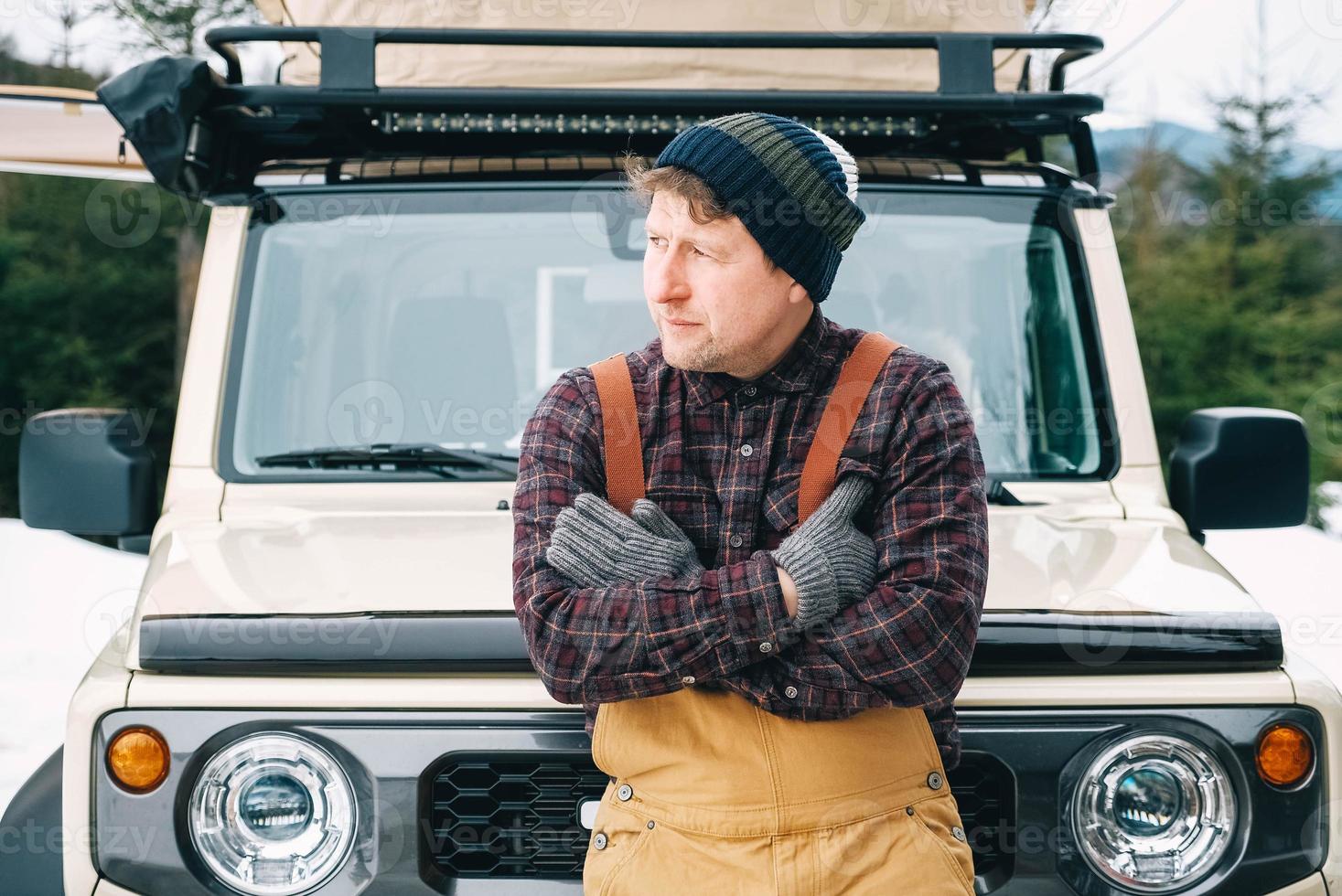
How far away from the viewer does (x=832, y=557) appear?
1.75 metres

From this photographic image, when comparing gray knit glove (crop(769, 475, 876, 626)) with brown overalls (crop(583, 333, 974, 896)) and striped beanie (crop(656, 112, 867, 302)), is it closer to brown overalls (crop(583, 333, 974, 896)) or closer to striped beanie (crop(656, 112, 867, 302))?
brown overalls (crop(583, 333, 974, 896))

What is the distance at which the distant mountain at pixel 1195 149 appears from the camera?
13109 millimetres

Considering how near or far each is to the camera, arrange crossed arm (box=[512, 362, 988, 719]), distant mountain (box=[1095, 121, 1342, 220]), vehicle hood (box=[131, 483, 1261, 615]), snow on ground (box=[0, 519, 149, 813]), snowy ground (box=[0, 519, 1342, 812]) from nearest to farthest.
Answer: crossed arm (box=[512, 362, 988, 719]) < vehicle hood (box=[131, 483, 1261, 615]) < snow on ground (box=[0, 519, 149, 813]) < snowy ground (box=[0, 519, 1342, 812]) < distant mountain (box=[1095, 121, 1342, 220])

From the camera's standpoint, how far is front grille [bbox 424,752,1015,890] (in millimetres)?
2176

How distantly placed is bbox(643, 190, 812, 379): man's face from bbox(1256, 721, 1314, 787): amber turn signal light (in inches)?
42.9

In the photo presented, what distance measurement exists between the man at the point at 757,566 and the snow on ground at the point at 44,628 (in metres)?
2.06

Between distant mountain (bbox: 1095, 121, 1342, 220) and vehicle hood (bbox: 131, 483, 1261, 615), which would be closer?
vehicle hood (bbox: 131, 483, 1261, 615)

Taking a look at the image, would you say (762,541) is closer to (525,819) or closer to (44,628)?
(525,819)

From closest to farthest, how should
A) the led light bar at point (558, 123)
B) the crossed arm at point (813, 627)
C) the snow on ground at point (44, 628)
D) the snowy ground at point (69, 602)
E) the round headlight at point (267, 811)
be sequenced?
the crossed arm at point (813, 627)
the round headlight at point (267, 811)
the led light bar at point (558, 123)
the snow on ground at point (44, 628)
the snowy ground at point (69, 602)

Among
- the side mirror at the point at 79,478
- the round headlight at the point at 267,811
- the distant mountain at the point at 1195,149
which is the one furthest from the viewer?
the distant mountain at the point at 1195,149

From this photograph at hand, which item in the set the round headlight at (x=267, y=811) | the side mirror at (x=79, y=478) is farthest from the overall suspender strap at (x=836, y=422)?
the side mirror at (x=79, y=478)

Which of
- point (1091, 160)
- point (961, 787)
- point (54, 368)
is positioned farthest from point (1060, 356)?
point (54, 368)

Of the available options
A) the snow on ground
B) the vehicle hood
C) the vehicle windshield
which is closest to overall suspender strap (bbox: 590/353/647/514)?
the vehicle hood

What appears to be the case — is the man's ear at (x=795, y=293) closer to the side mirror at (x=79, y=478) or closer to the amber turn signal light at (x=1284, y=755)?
the amber turn signal light at (x=1284, y=755)
